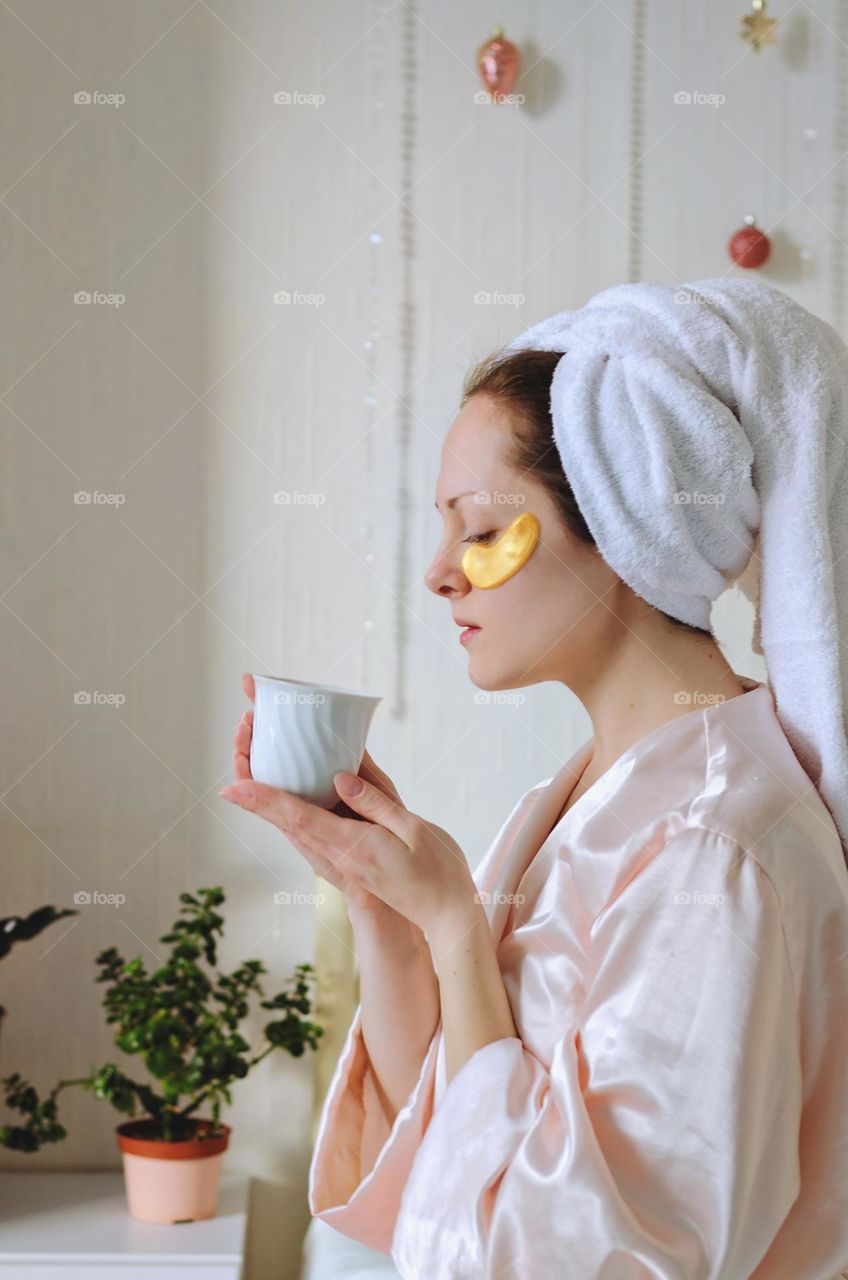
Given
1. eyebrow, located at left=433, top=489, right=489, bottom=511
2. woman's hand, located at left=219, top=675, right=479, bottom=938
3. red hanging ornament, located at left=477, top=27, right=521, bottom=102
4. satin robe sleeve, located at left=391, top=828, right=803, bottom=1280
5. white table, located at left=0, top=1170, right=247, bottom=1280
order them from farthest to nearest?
red hanging ornament, located at left=477, top=27, right=521, bottom=102, white table, located at left=0, top=1170, right=247, bottom=1280, eyebrow, located at left=433, top=489, right=489, bottom=511, woman's hand, located at left=219, top=675, right=479, bottom=938, satin robe sleeve, located at left=391, top=828, right=803, bottom=1280

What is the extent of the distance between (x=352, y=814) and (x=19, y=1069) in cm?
130

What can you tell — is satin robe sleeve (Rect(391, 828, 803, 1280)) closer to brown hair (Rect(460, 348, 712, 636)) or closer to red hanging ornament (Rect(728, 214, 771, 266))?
brown hair (Rect(460, 348, 712, 636))

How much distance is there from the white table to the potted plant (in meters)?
0.04

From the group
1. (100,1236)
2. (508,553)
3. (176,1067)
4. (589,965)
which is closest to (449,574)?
(508,553)

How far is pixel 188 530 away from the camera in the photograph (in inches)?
79.8

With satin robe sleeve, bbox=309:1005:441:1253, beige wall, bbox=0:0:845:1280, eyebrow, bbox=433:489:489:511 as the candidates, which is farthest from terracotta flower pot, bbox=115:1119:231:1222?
eyebrow, bbox=433:489:489:511

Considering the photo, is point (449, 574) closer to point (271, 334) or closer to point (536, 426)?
point (536, 426)

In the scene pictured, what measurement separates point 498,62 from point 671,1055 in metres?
1.69

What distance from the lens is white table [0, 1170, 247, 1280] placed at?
5.31 ft

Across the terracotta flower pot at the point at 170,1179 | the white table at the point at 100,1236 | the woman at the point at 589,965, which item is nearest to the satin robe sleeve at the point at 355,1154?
the woman at the point at 589,965

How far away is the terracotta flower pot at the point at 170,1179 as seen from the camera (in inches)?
69.6

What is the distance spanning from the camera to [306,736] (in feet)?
2.97

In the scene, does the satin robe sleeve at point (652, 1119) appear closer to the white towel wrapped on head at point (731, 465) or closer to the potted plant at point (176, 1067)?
the white towel wrapped on head at point (731, 465)

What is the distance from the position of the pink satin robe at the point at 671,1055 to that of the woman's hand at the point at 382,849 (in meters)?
0.08
